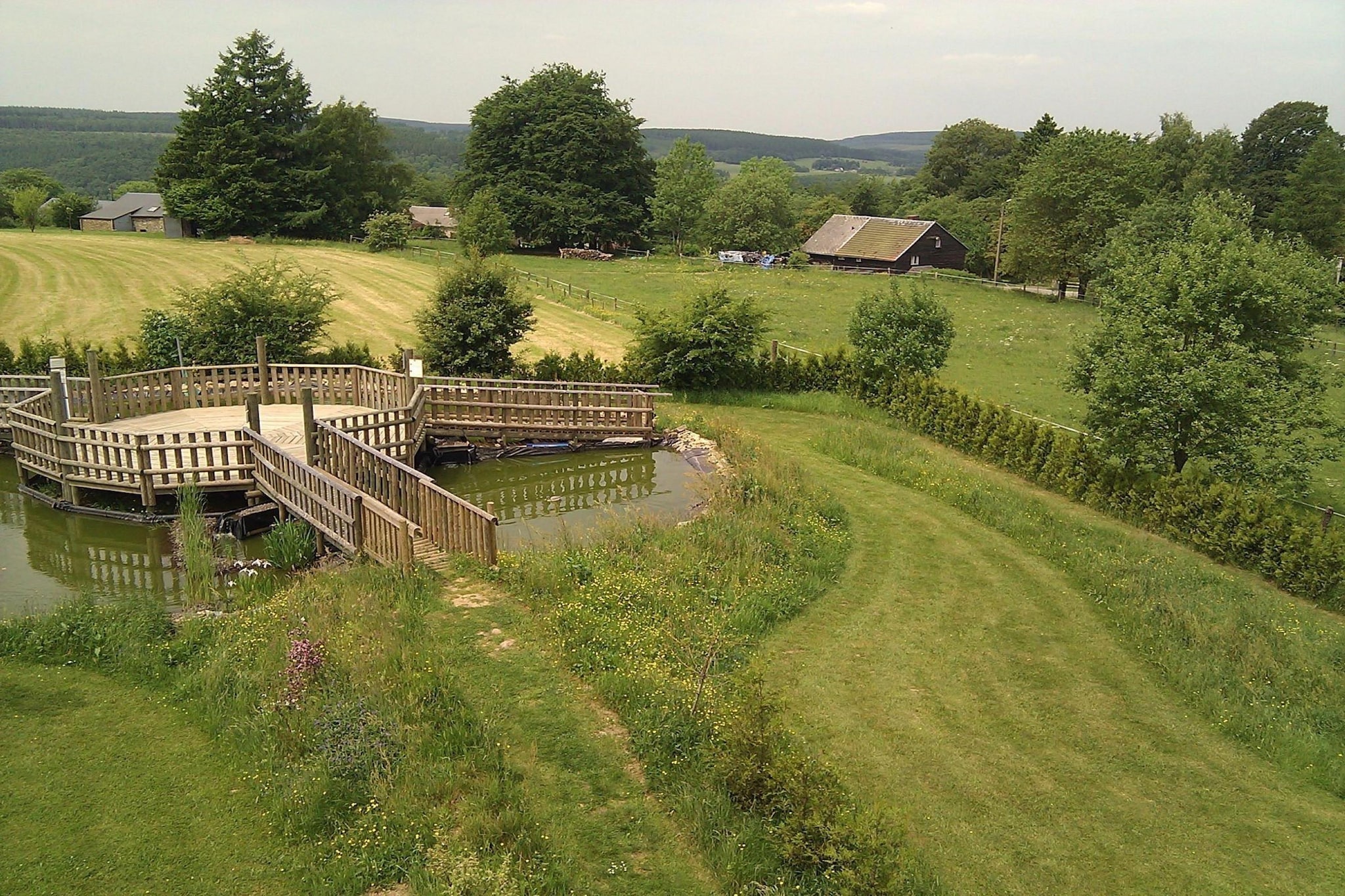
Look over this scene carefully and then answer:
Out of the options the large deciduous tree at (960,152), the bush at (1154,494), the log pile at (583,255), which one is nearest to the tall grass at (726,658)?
the bush at (1154,494)

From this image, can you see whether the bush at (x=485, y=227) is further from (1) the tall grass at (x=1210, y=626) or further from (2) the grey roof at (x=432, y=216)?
(1) the tall grass at (x=1210, y=626)

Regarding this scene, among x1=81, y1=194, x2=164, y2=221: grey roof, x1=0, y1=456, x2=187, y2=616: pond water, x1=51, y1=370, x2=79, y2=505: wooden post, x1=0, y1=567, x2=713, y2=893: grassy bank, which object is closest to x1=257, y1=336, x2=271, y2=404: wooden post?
x1=51, y1=370, x2=79, y2=505: wooden post

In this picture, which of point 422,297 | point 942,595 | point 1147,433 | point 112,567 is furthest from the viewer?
point 422,297

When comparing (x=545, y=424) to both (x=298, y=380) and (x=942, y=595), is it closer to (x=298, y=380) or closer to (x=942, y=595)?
(x=298, y=380)

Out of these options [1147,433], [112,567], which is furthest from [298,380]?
[1147,433]

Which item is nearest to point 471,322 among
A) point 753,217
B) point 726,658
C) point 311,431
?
point 311,431

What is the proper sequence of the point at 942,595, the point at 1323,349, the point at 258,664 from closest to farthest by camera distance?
the point at 258,664
the point at 942,595
the point at 1323,349

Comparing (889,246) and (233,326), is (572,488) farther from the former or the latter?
(889,246)
